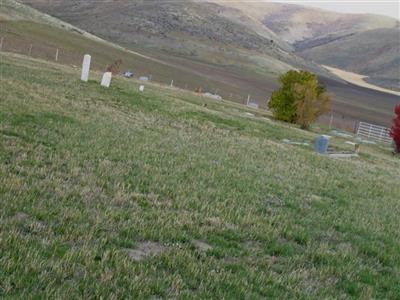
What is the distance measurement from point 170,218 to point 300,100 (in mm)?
29566

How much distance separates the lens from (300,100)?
37.0m

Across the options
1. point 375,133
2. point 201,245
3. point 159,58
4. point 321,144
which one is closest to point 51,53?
point 375,133

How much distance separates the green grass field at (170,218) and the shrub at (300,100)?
19232 mm

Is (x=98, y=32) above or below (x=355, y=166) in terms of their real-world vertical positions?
above

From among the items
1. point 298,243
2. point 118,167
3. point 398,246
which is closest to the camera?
point 298,243

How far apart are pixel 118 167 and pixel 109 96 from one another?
13667mm

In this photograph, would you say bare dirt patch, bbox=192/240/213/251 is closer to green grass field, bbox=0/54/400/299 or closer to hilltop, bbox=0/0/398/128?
green grass field, bbox=0/54/400/299

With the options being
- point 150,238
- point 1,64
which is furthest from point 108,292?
point 1,64

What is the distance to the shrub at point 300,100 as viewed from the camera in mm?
36938

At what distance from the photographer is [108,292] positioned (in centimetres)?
567

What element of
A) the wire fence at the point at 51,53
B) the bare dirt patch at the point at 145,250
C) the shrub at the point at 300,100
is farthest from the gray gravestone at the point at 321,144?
the wire fence at the point at 51,53

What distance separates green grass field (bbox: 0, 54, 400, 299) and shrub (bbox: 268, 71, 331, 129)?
63.1 feet

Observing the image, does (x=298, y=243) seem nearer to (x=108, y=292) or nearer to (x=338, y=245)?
(x=338, y=245)

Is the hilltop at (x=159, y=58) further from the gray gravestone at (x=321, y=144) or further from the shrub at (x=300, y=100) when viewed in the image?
the gray gravestone at (x=321, y=144)
